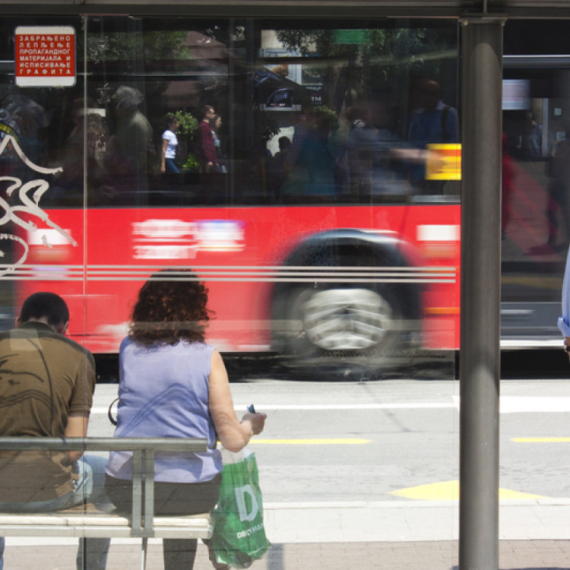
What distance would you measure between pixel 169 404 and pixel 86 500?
0.58 meters

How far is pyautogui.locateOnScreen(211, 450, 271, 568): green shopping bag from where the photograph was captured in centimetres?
347

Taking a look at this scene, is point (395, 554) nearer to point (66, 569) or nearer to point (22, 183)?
point (66, 569)

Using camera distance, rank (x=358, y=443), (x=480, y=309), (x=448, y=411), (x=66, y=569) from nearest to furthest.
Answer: (x=480, y=309)
(x=66, y=569)
(x=448, y=411)
(x=358, y=443)

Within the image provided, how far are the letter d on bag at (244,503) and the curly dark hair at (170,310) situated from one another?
2.17ft

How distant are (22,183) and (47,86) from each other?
0.44 m

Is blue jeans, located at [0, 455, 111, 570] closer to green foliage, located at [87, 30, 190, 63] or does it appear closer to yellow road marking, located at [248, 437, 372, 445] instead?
yellow road marking, located at [248, 437, 372, 445]

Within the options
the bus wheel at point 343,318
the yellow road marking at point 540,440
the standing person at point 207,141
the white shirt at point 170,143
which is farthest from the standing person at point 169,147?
the yellow road marking at point 540,440

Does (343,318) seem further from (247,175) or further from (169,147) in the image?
(169,147)

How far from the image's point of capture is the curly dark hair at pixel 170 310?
3.72m

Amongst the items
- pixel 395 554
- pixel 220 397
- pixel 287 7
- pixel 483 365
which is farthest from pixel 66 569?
pixel 287 7

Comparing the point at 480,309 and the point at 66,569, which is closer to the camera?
the point at 480,309

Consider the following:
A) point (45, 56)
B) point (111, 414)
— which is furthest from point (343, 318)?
point (45, 56)

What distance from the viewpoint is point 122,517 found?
11.8 feet

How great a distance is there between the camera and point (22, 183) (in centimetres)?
389
